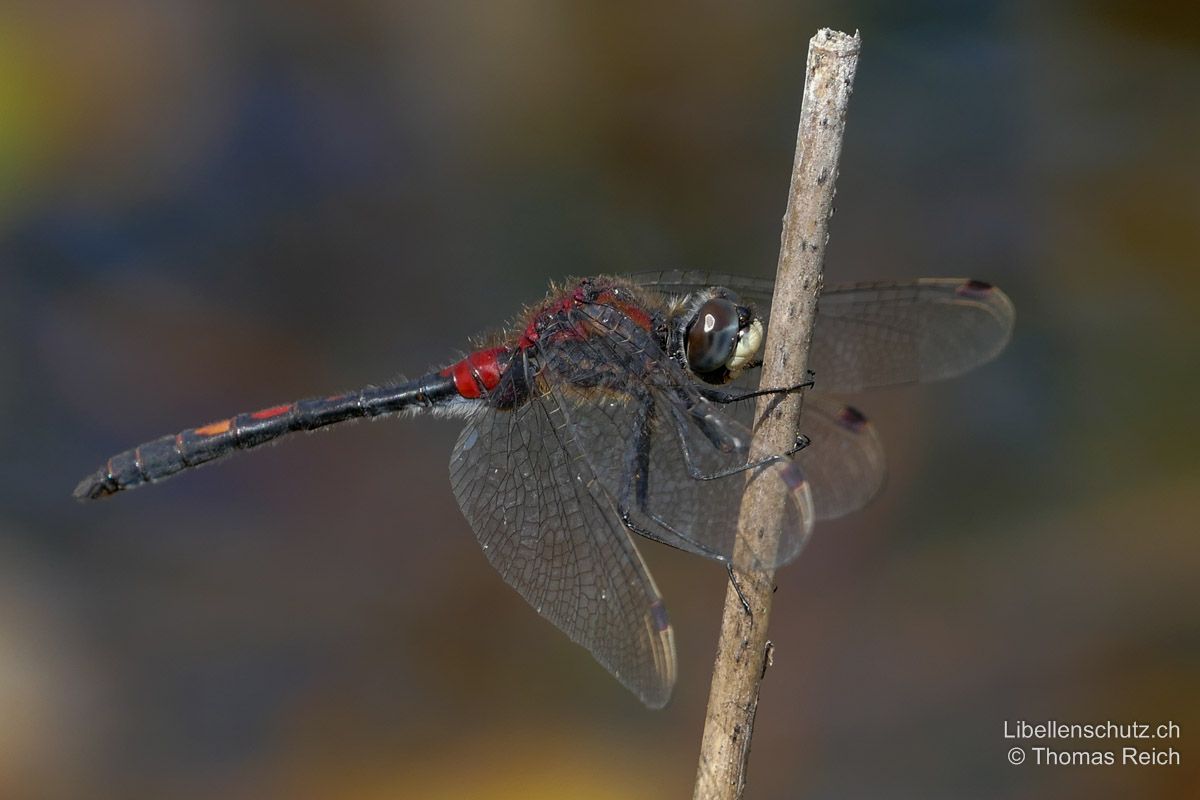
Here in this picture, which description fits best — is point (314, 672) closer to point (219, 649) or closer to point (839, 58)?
point (219, 649)

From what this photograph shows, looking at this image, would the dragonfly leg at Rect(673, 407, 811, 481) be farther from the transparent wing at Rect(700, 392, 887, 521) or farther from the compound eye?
the transparent wing at Rect(700, 392, 887, 521)

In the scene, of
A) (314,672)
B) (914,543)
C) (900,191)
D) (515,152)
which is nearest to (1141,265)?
(900,191)

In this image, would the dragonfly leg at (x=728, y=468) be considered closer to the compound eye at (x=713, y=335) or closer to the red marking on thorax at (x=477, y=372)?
the compound eye at (x=713, y=335)

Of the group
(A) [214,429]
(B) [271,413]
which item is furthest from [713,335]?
(A) [214,429]

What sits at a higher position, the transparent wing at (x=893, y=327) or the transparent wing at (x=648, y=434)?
the transparent wing at (x=893, y=327)

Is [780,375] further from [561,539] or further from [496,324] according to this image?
[496,324]

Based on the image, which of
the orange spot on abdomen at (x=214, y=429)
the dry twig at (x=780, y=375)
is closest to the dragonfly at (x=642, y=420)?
the dry twig at (x=780, y=375)
